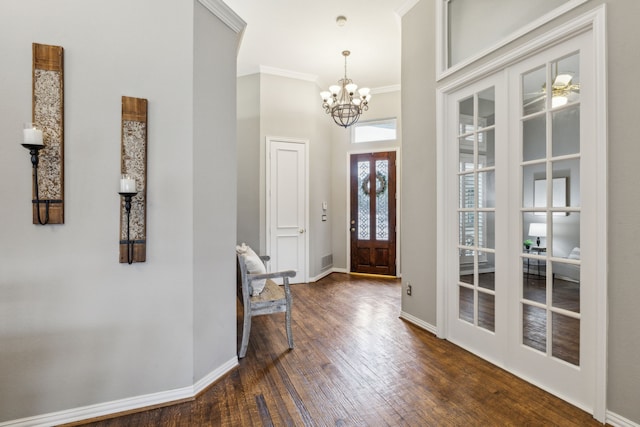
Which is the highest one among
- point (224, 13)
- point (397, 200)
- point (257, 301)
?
point (224, 13)

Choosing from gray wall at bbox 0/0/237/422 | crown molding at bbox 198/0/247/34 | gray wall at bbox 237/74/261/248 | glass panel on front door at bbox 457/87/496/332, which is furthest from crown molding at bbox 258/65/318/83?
glass panel on front door at bbox 457/87/496/332

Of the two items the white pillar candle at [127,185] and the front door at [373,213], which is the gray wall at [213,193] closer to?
the white pillar candle at [127,185]

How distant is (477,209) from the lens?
2.60m

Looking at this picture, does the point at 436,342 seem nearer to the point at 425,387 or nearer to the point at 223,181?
the point at 425,387

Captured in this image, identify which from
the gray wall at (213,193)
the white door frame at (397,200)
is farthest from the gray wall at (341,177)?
the gray wall at (213,193)

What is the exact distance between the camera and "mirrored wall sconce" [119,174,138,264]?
1.72 meters

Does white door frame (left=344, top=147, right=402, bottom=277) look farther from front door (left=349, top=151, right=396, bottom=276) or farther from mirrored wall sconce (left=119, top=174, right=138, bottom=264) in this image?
mirrored wall sconce (left=119, top=174, right=138, bottom=264)

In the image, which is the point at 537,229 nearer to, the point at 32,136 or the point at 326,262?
the point at 32,136

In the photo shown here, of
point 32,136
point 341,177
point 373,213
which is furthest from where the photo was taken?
point 341,177

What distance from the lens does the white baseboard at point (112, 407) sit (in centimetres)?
171

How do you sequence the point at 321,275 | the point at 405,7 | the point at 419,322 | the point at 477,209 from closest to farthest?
the point at 477,209 < the point at 419,322 < the point at 405,7 < the point at 321,275

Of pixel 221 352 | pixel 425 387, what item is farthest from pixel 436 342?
pixel 221 352

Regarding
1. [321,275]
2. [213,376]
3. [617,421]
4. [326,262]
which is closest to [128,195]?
[213,376]

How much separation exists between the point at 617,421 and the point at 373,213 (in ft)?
14.0
